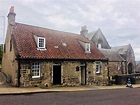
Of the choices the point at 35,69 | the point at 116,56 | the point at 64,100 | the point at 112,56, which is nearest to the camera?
the point at 64,100

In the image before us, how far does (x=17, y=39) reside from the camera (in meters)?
17.9

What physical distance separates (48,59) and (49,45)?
243cm

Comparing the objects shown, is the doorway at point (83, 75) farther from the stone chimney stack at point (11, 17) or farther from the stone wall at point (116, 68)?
the stone wall at point (116, 68)

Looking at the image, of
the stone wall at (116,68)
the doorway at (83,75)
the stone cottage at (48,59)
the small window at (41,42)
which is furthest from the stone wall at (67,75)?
the stone wall at (116,68)

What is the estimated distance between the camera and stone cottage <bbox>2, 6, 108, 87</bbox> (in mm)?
16734

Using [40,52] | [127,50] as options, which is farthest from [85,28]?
[127,50]

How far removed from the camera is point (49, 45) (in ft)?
65.1

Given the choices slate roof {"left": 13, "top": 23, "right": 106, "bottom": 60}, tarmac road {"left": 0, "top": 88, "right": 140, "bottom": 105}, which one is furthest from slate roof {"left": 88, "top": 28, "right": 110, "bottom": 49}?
tarmac road {"left": 0, "top": 88, "right": 140, "bottom": 105}

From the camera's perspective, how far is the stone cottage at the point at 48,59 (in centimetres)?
1673

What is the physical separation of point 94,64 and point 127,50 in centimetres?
1738

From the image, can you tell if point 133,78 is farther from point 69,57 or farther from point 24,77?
point 24,77

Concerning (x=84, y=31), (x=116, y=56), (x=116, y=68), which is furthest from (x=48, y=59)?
(x=116, y=56)

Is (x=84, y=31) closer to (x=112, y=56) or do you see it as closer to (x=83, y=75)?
(x=83, y=75)

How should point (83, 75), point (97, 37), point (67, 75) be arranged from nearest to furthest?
1. point (67, 75)
2. point (83, 75)
3. point (97, 37)
